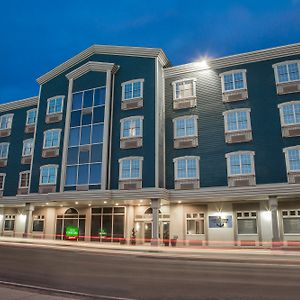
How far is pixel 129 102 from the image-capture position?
1189 inches

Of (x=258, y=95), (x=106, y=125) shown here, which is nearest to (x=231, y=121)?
(x=258, y=95)

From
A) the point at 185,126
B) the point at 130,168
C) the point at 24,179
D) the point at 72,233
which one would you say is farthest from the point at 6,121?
the point at 185,126

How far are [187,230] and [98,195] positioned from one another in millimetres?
8355

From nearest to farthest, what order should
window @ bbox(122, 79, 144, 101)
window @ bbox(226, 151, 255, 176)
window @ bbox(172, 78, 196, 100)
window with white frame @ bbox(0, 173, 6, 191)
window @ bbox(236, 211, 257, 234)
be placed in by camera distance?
window @ bbox(226, 151, 255, 176) < window @ bbox(236, 211, 257, 234) < window @ bbox(172, 78, 196, 100) < window @ bbox(122, 79, 144, 101) < window with white frame @ bbox(0, 173, 6, 191)

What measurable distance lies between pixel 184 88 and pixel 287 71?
8.96m

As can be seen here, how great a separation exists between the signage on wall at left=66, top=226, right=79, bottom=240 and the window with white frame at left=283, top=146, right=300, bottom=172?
20461 millimetres

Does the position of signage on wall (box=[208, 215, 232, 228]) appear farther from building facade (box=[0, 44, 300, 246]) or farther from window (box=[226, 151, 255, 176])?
A: window (box=[226, 151, 255, 176])

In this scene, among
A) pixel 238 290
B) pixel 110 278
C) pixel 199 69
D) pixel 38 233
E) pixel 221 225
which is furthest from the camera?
pixel 38 233

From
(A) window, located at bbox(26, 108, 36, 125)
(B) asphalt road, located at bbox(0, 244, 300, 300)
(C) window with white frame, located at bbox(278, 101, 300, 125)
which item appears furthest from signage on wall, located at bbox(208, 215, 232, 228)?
(A) window, located at bbox(26, 108, 36, 125)

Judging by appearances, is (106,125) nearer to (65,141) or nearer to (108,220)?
(65,141)

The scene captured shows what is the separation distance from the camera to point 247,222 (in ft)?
86.2

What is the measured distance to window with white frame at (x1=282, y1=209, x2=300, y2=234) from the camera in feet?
80.9

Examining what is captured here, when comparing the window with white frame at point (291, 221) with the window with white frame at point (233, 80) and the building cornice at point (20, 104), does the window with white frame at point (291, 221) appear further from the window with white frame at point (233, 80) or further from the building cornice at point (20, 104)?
the building cornice at point (20, 104)

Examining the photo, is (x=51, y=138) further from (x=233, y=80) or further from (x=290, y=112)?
(x=290, y=112)
